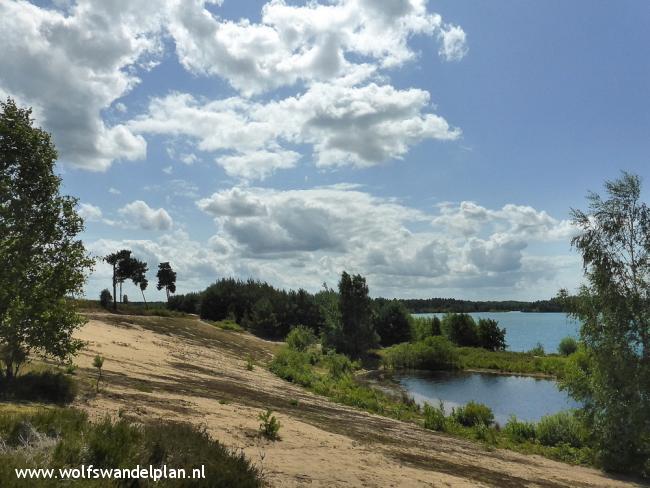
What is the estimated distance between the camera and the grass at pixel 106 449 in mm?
6996

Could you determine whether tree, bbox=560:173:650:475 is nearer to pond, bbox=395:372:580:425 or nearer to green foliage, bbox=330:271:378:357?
pond, bbox=395:372:580:425

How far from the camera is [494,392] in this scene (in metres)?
56.2

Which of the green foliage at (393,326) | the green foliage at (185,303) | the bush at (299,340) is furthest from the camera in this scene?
the green foliage at (185,303)

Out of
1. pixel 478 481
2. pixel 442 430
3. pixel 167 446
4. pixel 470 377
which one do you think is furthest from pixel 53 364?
pixel 470 377

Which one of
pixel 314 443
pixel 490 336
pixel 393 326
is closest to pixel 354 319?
pixel 393 326

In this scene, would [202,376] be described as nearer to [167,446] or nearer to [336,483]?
[336,483]

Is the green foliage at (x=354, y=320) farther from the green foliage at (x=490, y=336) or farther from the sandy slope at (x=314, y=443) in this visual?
the sandy slope at (x=314, y=443)

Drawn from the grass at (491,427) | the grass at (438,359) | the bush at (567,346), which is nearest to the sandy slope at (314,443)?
the grass at (491,427)

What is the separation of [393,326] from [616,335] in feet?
285

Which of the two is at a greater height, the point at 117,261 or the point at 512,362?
the point at 117,261

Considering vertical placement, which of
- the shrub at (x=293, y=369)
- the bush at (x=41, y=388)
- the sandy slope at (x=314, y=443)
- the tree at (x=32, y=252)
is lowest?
the shrub at (x=293, y=369)

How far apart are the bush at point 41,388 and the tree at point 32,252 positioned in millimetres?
503

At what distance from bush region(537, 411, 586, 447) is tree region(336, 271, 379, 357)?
2136 inches

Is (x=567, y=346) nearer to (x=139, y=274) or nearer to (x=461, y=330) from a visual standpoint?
(x=461, y=330)
